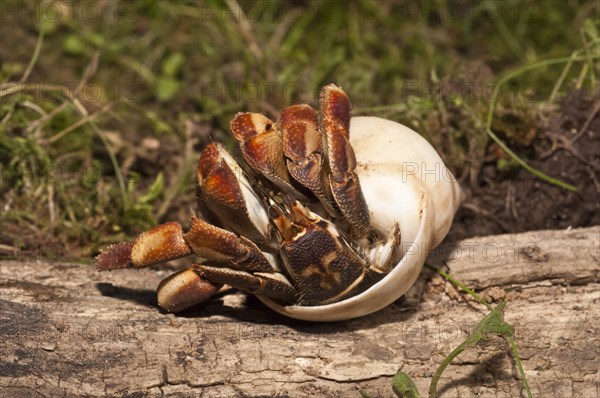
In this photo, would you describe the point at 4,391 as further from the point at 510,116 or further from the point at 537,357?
the point at 510,116

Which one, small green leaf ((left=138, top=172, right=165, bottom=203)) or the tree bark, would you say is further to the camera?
small green leaf ((left=138, top=172, right=165, bottom=203))

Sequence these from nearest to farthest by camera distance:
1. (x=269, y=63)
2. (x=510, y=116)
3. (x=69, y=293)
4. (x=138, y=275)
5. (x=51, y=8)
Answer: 1. (x=69, y=293)
2. (x=138, y=275)
3. (x=510, y=116)
4. (x=269, y=63)
5. (x=51, y=8)

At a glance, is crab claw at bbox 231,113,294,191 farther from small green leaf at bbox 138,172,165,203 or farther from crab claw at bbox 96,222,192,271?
small green leaf at bbox 138,172,165,203

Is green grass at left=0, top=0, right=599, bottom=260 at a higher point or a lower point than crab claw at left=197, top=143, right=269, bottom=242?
lower

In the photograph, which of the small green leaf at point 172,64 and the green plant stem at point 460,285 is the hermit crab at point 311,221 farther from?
the small green leaf at point 172,64

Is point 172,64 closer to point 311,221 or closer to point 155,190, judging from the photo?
point 155,190

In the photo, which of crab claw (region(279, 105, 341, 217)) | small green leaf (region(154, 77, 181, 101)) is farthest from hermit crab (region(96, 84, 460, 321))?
small green leaf (region(154, 77, 181, 101))

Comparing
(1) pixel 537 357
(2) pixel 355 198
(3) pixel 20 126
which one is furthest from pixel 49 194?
(1) pixel 537 357

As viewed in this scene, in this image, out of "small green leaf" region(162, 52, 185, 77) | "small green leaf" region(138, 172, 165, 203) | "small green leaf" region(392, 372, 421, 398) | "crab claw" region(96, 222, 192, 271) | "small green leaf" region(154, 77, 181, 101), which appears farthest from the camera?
"small green leaf" region(162, 52, 185, 77)
